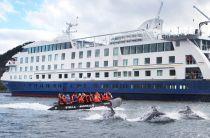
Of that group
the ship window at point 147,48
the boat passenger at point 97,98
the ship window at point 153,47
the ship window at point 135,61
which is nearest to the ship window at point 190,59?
the ship window at point 153,47

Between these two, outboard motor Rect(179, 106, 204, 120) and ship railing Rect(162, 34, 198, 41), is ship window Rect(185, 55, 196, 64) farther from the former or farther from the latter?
outboard motor Rect(179, 106, 204, 120)

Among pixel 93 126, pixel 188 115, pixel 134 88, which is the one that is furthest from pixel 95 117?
pixel 134 88

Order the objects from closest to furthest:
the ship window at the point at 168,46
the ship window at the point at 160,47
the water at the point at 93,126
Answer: the water at the point at 93,126 → the ship window at the point at 168,46 → the ship window at the point at 160,47

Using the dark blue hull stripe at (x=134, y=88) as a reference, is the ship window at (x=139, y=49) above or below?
above

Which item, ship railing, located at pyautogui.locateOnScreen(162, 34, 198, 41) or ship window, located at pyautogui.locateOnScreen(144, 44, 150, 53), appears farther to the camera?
ship window, located at pyautogui.locateOnScreen(144, 44, 150, 53)

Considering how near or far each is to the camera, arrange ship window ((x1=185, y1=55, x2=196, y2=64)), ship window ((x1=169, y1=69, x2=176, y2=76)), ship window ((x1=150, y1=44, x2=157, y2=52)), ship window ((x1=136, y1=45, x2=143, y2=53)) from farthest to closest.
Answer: ship window ((x1=136, y1=45, x2=143, y2=53)) → ship window ((x1=150, y1=44, x2=157, y2=52)) → ship window ((x1=169, y1=69, x2=176, y2=76)) → ship window ((x1=185, y1=55, x2=196, y2=64))

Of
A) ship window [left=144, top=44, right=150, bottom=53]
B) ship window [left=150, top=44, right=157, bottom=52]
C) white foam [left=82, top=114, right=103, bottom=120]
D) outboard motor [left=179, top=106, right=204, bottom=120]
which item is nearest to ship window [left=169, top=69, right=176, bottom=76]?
ship window [left=150, top=44, right=157, bottom=52]

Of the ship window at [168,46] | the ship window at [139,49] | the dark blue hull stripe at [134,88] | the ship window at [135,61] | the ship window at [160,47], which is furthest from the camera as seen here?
the ship window at [135,61]

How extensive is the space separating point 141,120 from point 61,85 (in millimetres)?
36433

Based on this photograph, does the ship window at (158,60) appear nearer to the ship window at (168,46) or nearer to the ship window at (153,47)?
the ship window at (153,47)

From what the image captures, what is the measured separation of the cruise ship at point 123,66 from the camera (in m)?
54.6

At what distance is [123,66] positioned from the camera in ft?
202

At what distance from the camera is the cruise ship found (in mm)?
54625

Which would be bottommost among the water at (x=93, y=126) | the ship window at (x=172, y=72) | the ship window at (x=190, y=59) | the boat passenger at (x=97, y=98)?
the water at (x=93, y=126)
